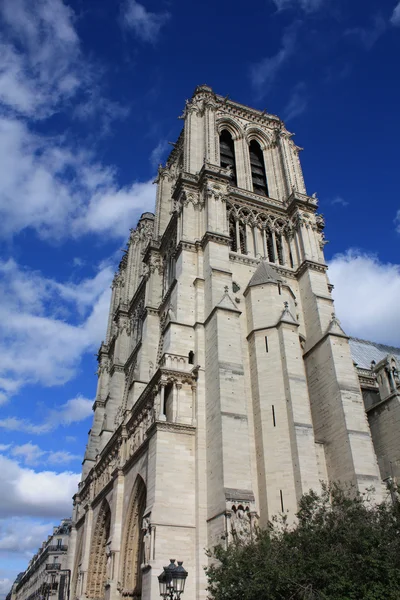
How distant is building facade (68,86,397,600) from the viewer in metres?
19.8

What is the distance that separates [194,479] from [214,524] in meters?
2.19

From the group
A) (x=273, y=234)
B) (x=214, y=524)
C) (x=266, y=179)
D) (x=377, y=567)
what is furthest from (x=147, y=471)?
(x=266, y=179)

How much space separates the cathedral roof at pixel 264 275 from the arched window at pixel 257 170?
9.17m

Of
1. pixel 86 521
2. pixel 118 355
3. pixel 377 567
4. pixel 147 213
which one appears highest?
pixel 147 213

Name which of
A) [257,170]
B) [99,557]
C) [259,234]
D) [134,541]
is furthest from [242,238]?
[99,557]

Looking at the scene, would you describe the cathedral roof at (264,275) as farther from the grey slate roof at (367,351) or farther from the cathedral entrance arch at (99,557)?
the cathedral entrance arch at (99,557)

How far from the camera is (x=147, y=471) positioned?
21.7 meters

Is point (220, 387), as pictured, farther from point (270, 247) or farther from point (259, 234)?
point (259, 234)

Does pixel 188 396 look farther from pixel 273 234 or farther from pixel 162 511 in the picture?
pixel 273 234

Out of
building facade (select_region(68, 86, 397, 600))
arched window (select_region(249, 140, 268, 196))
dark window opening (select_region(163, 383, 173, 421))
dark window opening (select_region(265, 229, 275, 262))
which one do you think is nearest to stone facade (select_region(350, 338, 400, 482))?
building facade (select_region(68, 86, 397, 600))

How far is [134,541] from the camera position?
2383 cm

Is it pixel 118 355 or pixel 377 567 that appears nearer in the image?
pixel 377 567

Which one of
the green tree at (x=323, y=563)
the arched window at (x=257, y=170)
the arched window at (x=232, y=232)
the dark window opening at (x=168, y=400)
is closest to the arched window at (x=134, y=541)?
the dark window opening at (x=168, y=400)

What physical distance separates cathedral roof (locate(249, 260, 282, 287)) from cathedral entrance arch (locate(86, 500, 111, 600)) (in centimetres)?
1469
